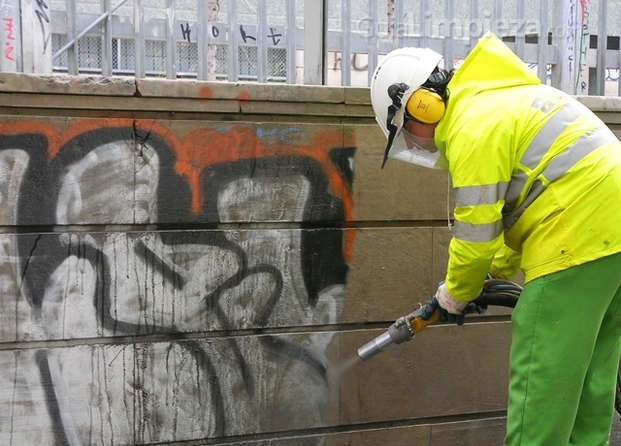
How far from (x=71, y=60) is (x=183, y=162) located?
0.70 metres

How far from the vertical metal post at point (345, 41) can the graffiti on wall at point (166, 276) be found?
37 cm

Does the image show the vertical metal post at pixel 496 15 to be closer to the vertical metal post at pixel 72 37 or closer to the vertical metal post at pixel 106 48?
the vertical metal post at pixel 106 48

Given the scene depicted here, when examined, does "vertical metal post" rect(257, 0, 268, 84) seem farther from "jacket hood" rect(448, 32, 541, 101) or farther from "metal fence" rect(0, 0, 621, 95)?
"jacket hood" rect(448, 32, 541, 101)

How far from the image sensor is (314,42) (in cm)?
424

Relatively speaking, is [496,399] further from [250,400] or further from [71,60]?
[71,60]

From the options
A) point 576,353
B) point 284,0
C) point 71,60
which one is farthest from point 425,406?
point 71,60

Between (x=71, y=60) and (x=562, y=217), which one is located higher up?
(x=71, y=60)

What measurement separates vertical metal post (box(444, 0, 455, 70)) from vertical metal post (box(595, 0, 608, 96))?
36.3 inches

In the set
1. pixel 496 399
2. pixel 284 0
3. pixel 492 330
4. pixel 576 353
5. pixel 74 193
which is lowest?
A: pixel 496 399

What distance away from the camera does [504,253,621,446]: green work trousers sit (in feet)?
9.82

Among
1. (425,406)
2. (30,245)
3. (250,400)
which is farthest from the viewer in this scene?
(425,406)

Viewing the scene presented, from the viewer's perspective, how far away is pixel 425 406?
444cm

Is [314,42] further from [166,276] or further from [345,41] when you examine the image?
[166,276]

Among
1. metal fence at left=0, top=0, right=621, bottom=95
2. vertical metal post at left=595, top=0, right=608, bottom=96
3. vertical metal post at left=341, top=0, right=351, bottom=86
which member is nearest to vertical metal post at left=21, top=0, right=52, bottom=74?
metal fence at left=0, top=0, right=621, bottom=95
